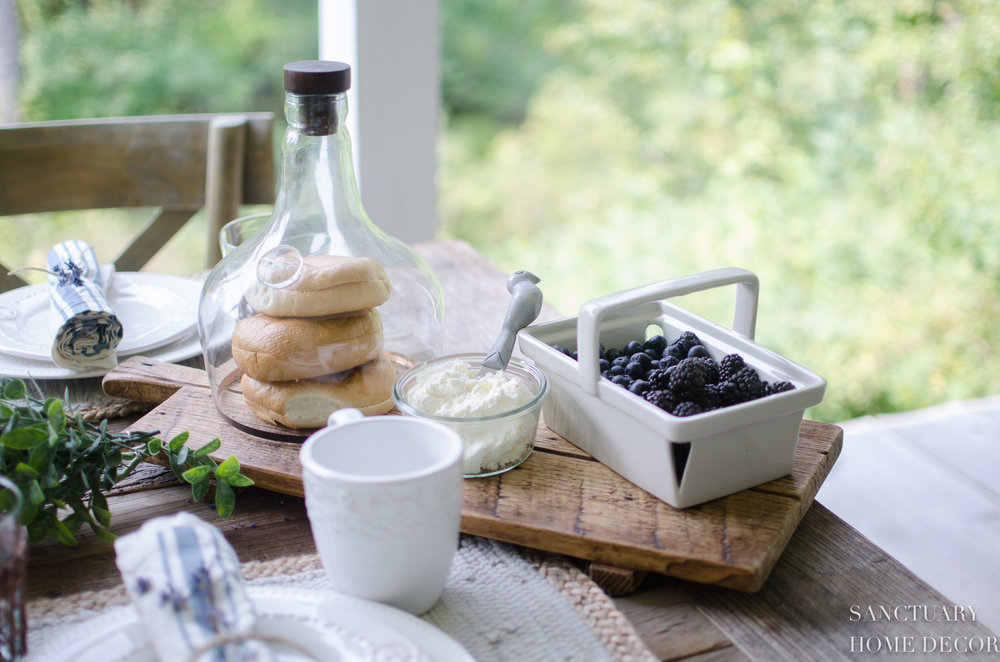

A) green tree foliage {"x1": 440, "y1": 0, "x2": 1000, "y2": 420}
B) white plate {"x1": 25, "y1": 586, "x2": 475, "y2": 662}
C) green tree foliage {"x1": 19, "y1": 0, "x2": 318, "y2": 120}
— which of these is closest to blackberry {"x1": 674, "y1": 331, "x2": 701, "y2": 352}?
white plate {"x1": 25, "y1": 586, "x2": 475, "y2": 662}

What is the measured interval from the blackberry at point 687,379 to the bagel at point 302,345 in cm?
28

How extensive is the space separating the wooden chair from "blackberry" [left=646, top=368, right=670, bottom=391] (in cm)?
101

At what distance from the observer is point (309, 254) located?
2.80ft

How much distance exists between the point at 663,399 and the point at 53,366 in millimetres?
680

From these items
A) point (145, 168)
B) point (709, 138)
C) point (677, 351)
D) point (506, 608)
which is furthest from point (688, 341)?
point (709, 138)

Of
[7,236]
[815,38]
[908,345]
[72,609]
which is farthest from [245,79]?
[72,609]

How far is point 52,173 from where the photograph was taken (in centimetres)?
151

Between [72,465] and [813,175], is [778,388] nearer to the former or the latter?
[72,465]

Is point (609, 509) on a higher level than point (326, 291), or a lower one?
lower

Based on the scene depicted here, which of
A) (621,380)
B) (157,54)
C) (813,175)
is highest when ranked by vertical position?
(621,380)

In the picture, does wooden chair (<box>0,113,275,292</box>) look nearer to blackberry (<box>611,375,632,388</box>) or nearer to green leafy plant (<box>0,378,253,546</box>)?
green leafy plant (<box>0,378,253,546</box>)

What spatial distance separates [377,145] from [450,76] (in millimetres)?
3062

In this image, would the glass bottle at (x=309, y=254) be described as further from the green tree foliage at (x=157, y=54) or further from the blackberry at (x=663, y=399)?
the green tree foliage at (x=157, y=54)

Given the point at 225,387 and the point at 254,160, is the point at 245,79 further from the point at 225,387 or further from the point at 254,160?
the point at 225,387
